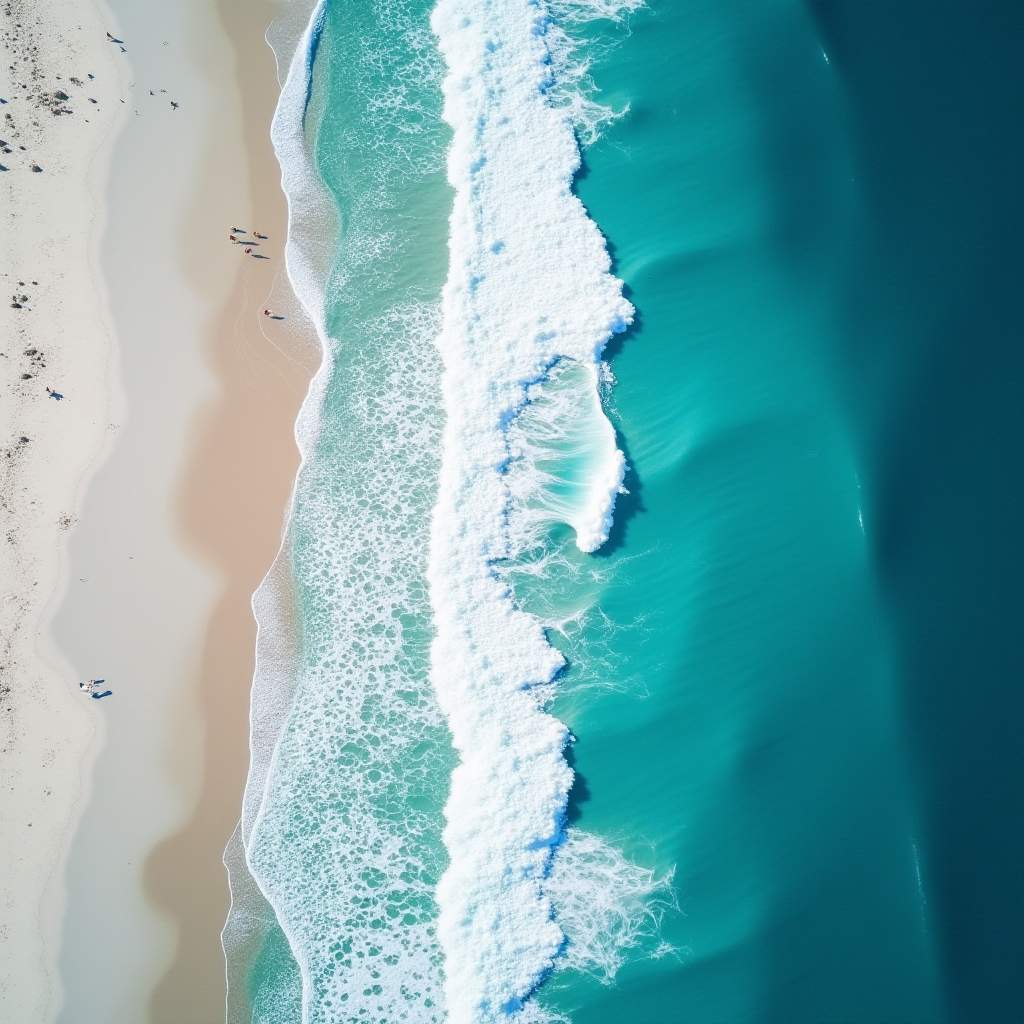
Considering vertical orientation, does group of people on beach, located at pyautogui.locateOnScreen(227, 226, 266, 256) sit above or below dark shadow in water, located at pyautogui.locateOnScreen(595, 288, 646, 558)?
above

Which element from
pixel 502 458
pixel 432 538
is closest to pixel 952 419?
pixel 502 458

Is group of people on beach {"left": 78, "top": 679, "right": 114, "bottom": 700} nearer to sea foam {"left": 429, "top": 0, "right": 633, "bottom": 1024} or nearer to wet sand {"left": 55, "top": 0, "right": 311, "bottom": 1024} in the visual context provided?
wet sand {"left": 55, "top": 0, "right": 311, "bottom": 1024}

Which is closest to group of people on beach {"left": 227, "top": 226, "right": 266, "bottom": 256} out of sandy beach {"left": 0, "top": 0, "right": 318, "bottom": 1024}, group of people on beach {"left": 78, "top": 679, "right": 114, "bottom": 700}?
sandy beach {"left": 0, "top": 0, "right": 318, "bottom": 1024}

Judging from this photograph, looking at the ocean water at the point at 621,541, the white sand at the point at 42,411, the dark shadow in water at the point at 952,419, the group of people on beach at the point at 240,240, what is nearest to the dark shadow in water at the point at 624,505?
the ocean water at the point at 621,541

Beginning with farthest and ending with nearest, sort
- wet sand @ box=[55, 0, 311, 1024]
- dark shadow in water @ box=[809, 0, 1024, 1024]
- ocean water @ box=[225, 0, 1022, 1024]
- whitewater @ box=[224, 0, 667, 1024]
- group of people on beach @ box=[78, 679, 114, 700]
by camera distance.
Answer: group of people on beach @ box=[78, 679, 114, 700] → wet sand @ box=[55, 0, 311, 1024] → whitewater @ box=[224, 0, 667, 1024] → ocean water @ box=[225, 0, 1022, 1024] → dark shadow in water @ box=[809, 0, 1024, 1024]

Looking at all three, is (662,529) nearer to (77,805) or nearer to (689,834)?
(689,834)

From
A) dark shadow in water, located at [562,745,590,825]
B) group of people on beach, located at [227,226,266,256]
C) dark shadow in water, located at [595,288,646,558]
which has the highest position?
group of people on beach, located at [227,226,266,256]
